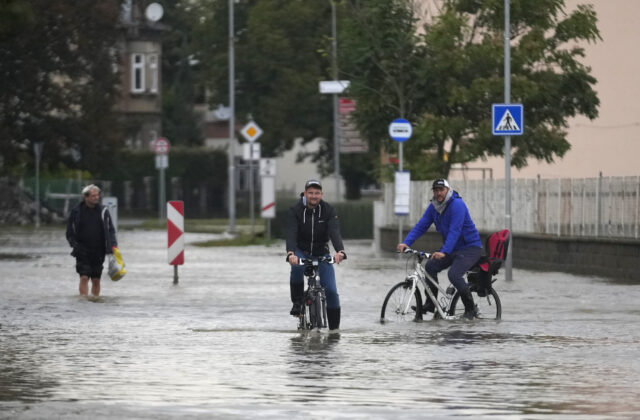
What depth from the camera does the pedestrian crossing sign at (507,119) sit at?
2698 centimetres

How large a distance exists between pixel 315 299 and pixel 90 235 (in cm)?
648

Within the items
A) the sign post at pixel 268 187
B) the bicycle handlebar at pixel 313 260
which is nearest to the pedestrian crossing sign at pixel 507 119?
the bicycle handlebar at pixel 313 260

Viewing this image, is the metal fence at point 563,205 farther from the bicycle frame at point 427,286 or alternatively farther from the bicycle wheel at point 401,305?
the bicycle wheel at point 401,305

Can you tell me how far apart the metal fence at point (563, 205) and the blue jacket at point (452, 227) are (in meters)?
9.94

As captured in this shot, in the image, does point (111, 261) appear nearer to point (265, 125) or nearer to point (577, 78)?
point (577, 78)

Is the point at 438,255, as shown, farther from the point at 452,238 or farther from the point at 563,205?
the point at 563,205

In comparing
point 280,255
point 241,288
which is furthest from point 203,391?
point 280,255

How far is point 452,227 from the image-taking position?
59.7ft

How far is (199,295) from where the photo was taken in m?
23.5

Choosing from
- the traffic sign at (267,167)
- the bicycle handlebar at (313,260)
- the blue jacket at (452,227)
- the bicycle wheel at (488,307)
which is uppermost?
the traffic sign at (267,167)

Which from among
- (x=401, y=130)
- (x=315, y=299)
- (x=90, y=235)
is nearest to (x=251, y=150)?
(x=401, y=130)

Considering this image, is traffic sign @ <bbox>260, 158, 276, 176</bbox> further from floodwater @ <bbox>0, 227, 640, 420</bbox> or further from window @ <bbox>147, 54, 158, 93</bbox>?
window @ <bbox>147, 54, 158, 93</bbox>

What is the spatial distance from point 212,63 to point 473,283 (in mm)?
61562

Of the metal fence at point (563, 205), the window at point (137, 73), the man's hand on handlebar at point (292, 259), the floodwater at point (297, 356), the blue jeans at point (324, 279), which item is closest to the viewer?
the floodwater at point (297, 356)
